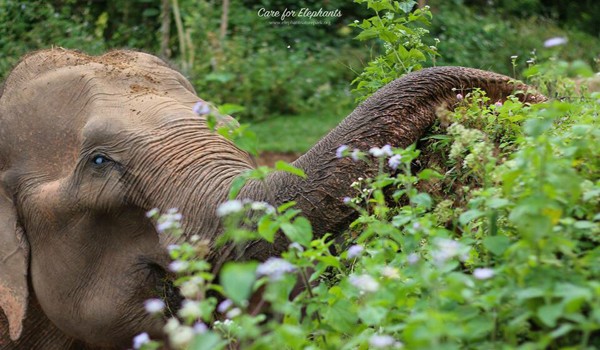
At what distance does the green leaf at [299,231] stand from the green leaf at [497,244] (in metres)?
0.46

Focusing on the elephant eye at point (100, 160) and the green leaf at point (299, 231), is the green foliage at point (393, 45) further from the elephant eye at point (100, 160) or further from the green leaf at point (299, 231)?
the green leaf at point (299, 231)

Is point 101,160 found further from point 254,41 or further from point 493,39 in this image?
point 493,39

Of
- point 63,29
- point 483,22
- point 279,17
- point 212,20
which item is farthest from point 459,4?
point 63,29

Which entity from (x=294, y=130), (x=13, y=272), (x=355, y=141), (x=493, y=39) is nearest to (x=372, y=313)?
(x=355, y=141)

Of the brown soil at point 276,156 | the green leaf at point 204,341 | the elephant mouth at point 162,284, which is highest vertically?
the green leaf at point 204,341

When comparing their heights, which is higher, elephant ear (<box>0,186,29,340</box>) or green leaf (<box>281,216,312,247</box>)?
green leaf (<box>281,216,312,247</box>)

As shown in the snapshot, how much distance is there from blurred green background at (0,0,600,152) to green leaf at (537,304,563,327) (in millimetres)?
8926

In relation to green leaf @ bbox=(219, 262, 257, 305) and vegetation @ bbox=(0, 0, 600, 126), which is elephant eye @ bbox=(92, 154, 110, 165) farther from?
vegetation @ bbox=(0, 0, 600, 126)

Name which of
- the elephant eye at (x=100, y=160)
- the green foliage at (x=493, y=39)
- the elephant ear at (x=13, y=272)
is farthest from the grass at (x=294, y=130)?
the elephant eye at (x=100, y=160)

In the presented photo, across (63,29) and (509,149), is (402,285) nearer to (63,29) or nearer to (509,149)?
(509,149)

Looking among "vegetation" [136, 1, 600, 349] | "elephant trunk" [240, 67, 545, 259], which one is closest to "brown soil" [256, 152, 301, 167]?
"elephant trunk" [240, 67, 545, 259]

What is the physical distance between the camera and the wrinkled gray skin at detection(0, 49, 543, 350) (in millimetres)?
3736

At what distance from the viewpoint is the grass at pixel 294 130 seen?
473 inches

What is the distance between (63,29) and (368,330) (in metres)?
10.1
